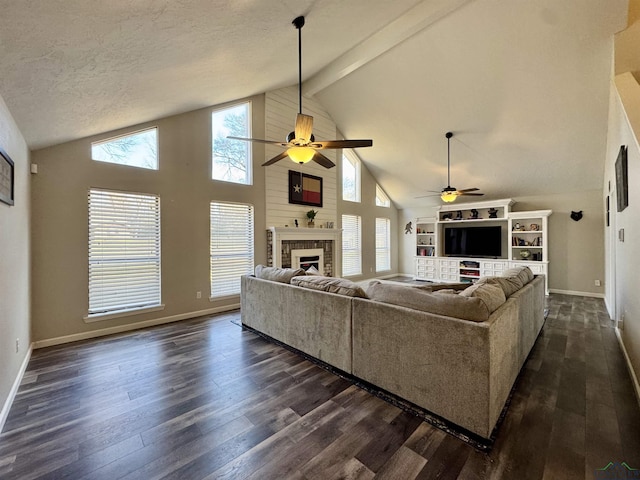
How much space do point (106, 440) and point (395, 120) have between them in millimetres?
6405

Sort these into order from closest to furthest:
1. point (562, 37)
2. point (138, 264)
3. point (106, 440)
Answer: point (106, 440) → point (562, 37) → point (138, 264)

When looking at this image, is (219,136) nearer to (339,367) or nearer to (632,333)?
(339,367)

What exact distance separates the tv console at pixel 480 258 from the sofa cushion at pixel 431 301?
5934 millimetres

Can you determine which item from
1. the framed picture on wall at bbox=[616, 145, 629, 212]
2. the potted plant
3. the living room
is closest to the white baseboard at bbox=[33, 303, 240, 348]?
the living room

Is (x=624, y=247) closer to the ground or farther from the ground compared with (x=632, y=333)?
farther from the ground

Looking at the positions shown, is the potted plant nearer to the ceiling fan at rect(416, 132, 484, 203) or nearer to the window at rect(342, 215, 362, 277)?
the window at rect(342, 215, 362, 277)

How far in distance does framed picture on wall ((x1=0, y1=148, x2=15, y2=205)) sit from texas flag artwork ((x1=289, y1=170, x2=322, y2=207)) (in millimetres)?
4279

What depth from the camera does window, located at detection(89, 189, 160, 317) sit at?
388 centimetres

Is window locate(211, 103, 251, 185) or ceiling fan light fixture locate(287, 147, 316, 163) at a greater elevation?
window locate(211, 103, 251, 185)

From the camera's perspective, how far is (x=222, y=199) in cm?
513

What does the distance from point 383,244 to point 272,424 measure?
7.47 metres

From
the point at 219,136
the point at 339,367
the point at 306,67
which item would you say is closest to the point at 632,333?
the point at 339,367

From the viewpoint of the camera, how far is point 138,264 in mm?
4219

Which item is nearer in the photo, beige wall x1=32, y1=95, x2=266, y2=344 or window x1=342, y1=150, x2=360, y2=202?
beige wall x1=32, y1=95, x2=266, y2=344
